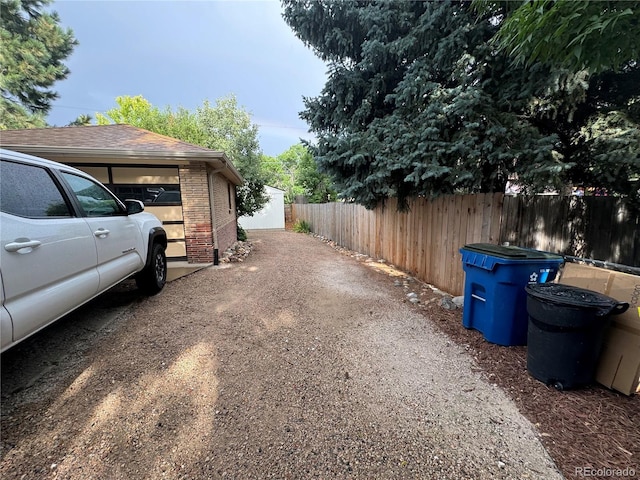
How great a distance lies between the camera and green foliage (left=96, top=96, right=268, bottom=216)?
14.7 meters

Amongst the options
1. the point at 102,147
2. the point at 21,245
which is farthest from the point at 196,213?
the point at 21,245

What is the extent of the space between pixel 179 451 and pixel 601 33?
3863 millimetres

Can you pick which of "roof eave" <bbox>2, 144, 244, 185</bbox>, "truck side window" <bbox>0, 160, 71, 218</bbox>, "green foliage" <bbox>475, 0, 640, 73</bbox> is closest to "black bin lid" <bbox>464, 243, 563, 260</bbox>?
"green foliage" <bbox>475, 0, 640, 73</bbox>

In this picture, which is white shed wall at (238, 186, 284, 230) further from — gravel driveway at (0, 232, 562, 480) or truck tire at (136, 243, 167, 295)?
gravel driveway at (0, 232, 562, 480)

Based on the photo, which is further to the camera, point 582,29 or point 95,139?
point 95,139

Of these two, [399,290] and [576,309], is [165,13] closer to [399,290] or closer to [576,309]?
[399,290]

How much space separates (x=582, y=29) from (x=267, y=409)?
3.69m

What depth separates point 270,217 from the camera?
2128 cm

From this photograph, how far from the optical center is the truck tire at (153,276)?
4098mm

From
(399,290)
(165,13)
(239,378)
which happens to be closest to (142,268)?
(239,378)

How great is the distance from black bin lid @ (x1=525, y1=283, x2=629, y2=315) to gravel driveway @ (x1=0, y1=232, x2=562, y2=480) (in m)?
0.90

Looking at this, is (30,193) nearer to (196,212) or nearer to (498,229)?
(196,212)

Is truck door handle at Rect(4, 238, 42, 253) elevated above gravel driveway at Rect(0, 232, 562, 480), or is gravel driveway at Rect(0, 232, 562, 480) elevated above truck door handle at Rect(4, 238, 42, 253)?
truck door handle at Rect(4, 238, 42, 253)

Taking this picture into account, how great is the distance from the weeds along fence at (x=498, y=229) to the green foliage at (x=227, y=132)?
963 centimetres
